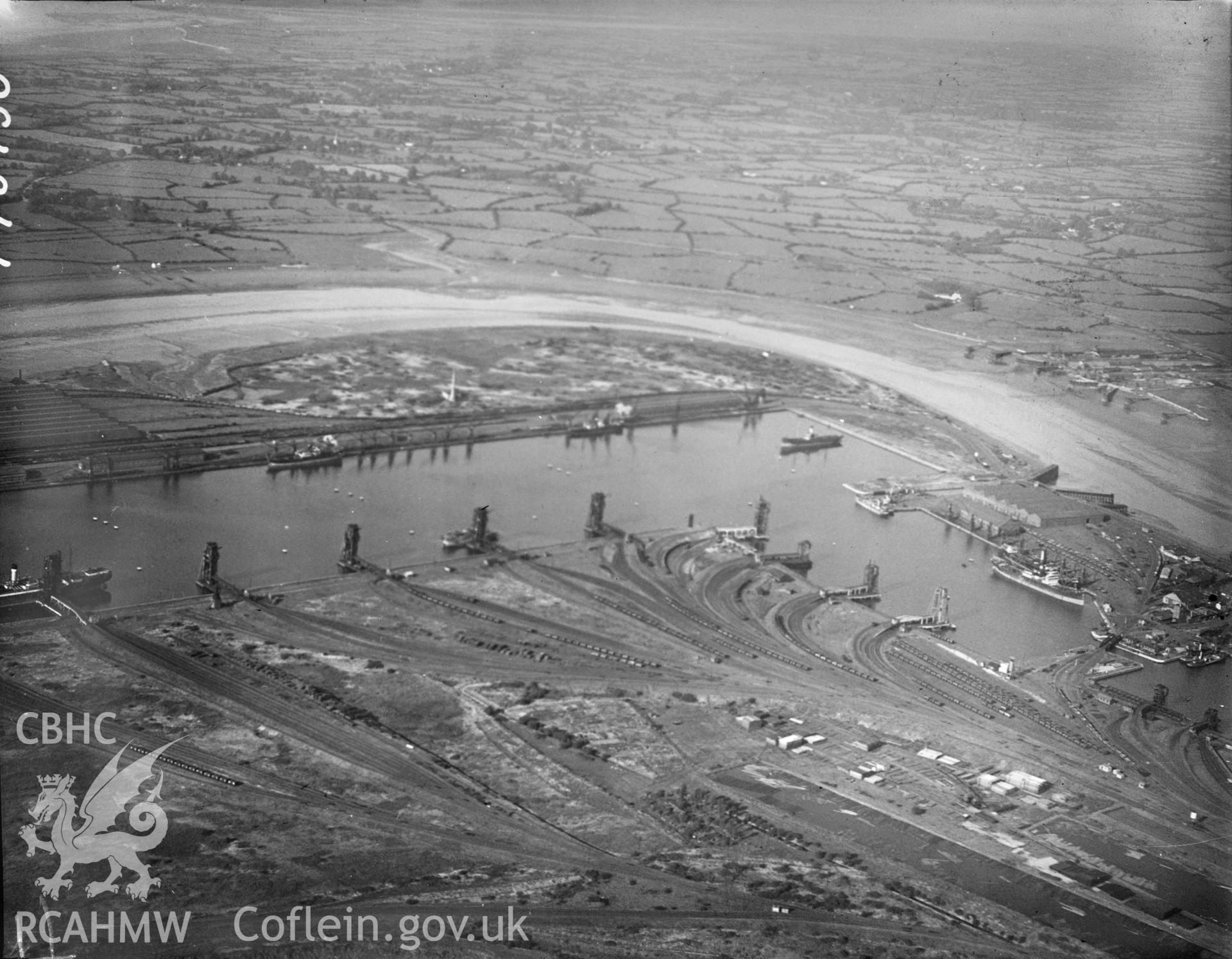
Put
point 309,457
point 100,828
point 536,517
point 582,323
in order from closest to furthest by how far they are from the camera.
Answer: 1. point 100,828
2. point 536,517
3. point 309,457
4. point 582,323

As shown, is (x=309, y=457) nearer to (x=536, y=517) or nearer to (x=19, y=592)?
(x=536, y=517)

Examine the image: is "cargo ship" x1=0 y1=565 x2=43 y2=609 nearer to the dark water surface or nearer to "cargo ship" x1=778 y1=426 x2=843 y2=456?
the dark water surface

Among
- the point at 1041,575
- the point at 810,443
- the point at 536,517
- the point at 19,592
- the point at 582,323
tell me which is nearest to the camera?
the point at 19,592

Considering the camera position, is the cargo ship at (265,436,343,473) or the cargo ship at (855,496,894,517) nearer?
the cargo ship at (265,436,343,473)

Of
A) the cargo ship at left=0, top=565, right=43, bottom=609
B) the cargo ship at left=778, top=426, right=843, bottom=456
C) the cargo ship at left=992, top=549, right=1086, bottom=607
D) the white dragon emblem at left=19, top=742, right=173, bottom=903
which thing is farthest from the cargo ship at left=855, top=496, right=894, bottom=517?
the white dragon emblem at left=19, top=742, right=173, bottom=903

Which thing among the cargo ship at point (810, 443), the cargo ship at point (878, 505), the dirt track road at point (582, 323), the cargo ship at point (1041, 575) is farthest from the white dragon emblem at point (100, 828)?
the cargo ship at point (810, 443)

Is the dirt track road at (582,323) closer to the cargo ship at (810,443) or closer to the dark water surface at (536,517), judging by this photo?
the cargo ship at (810,443)

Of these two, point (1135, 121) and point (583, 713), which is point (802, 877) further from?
point (1135, 121)

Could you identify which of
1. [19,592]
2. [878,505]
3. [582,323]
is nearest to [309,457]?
[19,592]
